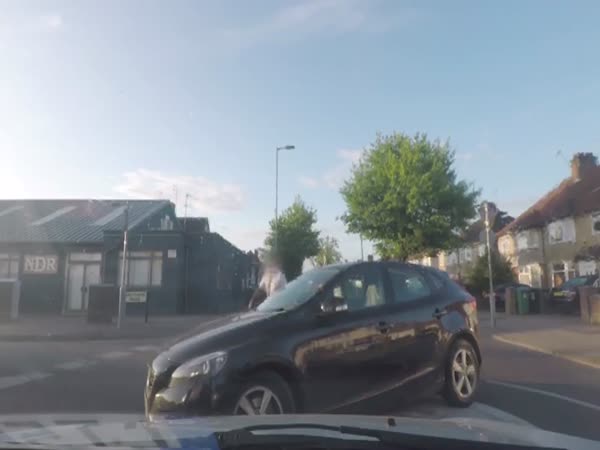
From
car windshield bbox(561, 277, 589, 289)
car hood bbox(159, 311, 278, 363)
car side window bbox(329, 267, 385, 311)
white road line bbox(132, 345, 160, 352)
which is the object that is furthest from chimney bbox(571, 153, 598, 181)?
car hood bbox(159, 311, 278, 363)

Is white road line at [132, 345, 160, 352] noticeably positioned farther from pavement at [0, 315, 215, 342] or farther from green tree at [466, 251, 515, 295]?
green tree at [466, 251, 515, 295]

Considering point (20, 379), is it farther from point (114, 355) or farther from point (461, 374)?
point (461, 374)

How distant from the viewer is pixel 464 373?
658cm

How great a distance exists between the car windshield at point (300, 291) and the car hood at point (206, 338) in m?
0.32

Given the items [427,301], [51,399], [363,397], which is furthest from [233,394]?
[51,399]

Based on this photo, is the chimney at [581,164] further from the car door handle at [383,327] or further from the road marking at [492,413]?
the car door handle at [383,327]

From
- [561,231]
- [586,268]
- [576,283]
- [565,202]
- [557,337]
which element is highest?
[565,202]

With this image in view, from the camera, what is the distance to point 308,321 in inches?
208

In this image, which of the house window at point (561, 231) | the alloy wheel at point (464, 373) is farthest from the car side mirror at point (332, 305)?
the house window at point (561, 231)

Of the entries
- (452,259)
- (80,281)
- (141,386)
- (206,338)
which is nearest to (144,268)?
(80,281)

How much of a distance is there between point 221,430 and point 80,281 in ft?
85.5

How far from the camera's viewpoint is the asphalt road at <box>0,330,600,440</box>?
618cm

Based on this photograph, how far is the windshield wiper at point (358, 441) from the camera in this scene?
2267mm

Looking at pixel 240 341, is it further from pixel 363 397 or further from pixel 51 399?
pixel 51 399
